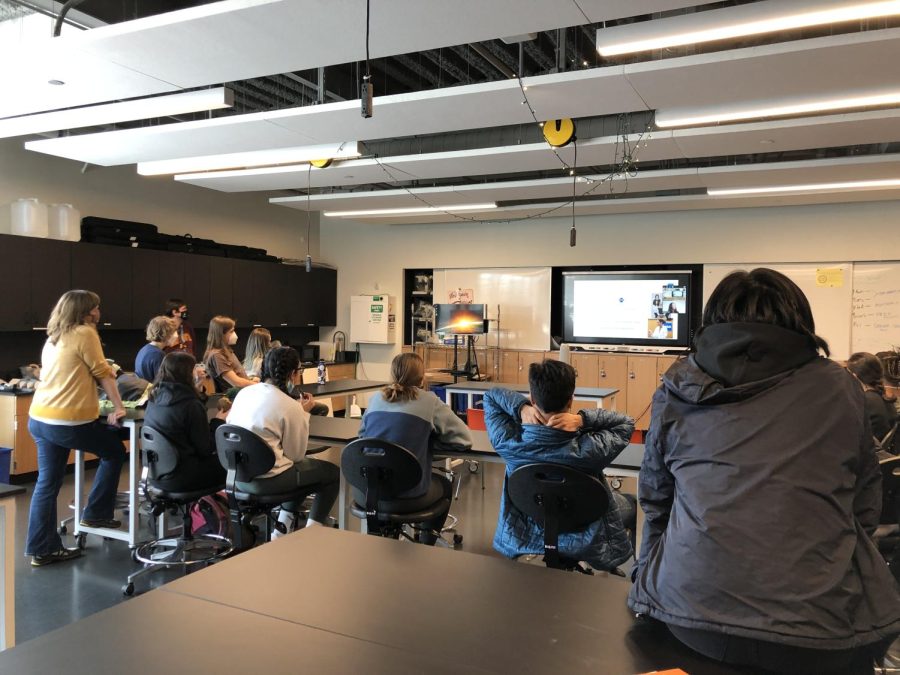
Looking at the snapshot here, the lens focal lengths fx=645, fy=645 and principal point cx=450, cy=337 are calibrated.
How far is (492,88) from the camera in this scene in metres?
3.96

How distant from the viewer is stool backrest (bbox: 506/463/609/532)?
7.55 ft

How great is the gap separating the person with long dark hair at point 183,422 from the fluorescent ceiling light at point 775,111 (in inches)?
137

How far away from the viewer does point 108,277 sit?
6535 millimetres

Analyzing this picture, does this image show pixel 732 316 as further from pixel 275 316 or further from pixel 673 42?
pixel 275 316

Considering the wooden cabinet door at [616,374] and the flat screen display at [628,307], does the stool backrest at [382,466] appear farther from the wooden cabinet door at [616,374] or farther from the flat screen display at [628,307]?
the flat screen display at [628,307]

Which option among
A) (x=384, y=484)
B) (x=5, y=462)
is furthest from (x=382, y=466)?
(x=5, y=462)

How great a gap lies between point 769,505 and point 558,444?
1.29 meters

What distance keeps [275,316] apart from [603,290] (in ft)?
14.6

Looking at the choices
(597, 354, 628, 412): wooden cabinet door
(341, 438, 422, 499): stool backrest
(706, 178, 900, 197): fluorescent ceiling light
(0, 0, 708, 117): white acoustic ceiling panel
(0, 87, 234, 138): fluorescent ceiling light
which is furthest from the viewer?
(597, 354, 628, 412): wooden cabinet door

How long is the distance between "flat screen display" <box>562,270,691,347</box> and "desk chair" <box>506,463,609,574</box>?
6.29m

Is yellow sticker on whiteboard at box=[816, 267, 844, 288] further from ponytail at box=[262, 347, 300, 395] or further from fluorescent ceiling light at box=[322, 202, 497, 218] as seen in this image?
ponytail at box=[262, 347, 300, 395]

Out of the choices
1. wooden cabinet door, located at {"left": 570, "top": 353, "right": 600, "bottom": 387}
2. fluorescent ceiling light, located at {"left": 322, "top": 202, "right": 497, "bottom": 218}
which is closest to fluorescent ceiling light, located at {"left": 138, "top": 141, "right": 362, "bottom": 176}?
fluorescent ceiling light, located at {"left": 322, "top": 202, "right": 497, "bottom": 218}

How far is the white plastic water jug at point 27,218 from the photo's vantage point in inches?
237

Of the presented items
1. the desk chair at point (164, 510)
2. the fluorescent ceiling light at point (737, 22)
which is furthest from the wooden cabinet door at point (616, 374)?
the desk chair at point (164, 510)
